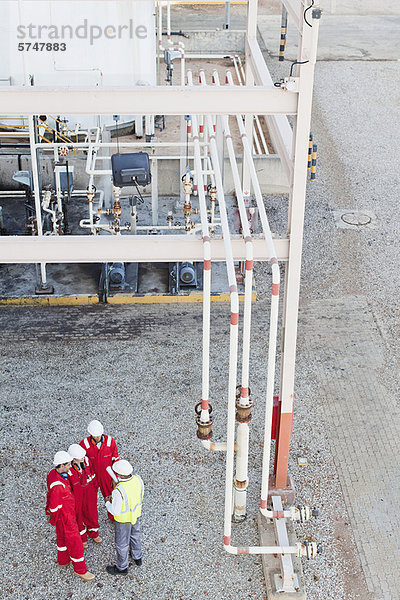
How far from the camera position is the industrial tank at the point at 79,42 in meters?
15.4

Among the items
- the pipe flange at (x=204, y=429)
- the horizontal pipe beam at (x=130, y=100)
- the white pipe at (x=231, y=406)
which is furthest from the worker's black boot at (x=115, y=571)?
the horizontal pipe beam at (x=130, y=100)

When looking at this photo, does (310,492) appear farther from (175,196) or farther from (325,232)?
(175,196)

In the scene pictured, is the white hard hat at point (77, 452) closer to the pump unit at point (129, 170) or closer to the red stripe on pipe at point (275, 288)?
the red stripe on pipe at point (275, 288)

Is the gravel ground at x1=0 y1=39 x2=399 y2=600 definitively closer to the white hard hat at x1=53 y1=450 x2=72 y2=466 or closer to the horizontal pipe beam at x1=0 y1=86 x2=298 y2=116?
the white hard hat at x1=53 y1=450 x2=72 y2=466

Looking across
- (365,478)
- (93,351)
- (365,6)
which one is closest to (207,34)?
(365,6)

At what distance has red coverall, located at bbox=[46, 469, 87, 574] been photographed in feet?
24.1

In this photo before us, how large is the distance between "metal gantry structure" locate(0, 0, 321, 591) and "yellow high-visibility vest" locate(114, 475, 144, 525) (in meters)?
0.79

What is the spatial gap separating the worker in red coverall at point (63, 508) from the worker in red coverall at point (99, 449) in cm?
48

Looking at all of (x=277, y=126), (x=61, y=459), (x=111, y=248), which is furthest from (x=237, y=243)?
(x=61, y=459)

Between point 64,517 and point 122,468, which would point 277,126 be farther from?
point 64,517

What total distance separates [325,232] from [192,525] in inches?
291

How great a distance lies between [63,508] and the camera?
24.3 ft

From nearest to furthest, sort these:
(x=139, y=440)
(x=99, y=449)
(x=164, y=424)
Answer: (x=99, y=449)
(x=139, y=440)
(x=164, y=424)

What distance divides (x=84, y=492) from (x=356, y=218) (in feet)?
29.0
